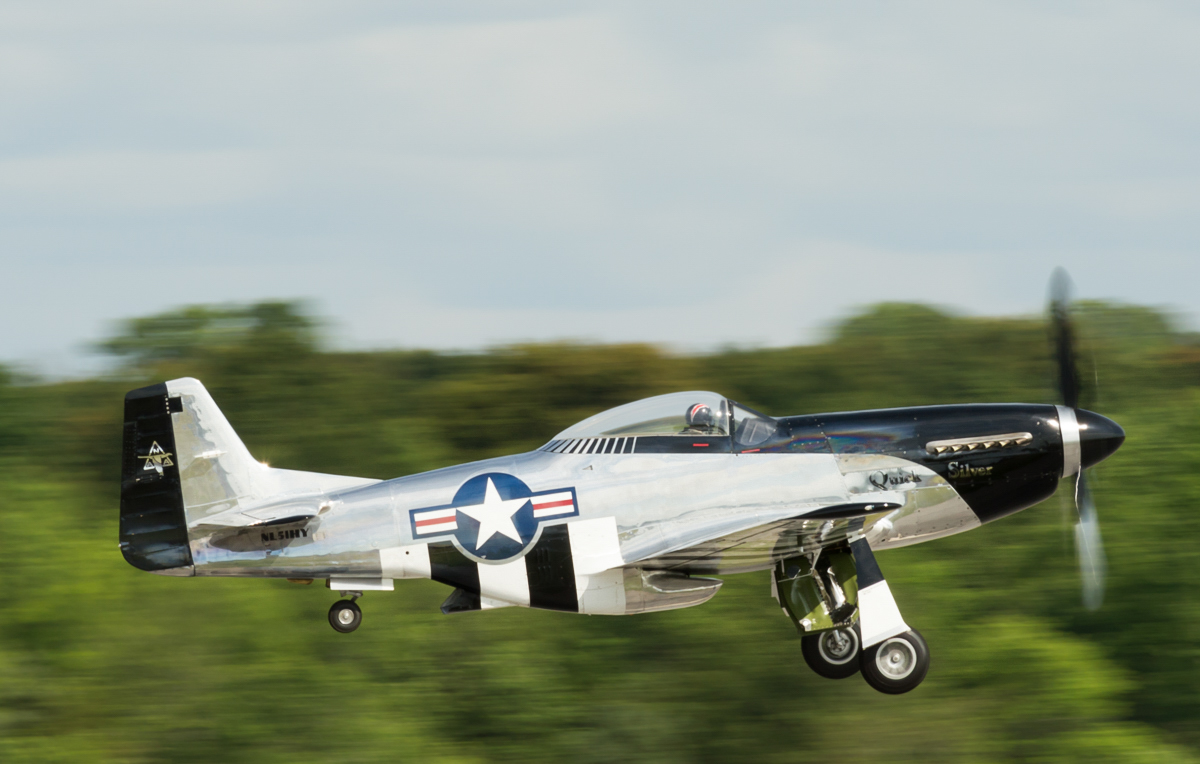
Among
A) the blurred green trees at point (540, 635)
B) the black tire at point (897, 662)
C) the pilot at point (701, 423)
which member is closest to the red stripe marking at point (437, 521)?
the pilot at point (701, 423)

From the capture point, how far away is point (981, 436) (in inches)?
418

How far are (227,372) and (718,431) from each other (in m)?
22.1

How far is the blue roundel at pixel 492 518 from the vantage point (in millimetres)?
10289

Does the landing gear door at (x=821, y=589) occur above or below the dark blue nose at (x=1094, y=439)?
below

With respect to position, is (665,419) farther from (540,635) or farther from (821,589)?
(540,635)

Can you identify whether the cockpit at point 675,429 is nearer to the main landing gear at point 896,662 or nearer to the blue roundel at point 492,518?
the blue roundel at point 492,518

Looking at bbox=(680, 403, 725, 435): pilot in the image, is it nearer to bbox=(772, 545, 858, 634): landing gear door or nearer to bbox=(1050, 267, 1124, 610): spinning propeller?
bbox=(772, 545, 858, 634): landing gear door

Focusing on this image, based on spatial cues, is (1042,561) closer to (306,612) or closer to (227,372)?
(306,612)

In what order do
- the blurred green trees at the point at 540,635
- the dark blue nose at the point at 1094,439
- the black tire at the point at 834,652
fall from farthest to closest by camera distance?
1. the blurred green trees at the point at 540,635
2. the black tire at the point at 834,652
3. the dark blue nose at the point at 1094,439

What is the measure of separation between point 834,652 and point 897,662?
673mm

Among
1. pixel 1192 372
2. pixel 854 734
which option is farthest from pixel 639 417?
pixel 1192 372

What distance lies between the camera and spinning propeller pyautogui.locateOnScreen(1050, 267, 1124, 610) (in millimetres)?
10695

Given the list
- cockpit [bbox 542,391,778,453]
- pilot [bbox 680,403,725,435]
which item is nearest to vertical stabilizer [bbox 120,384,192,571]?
cockpit [bbox 542,391,778,453]

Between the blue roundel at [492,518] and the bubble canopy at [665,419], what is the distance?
0.63m
